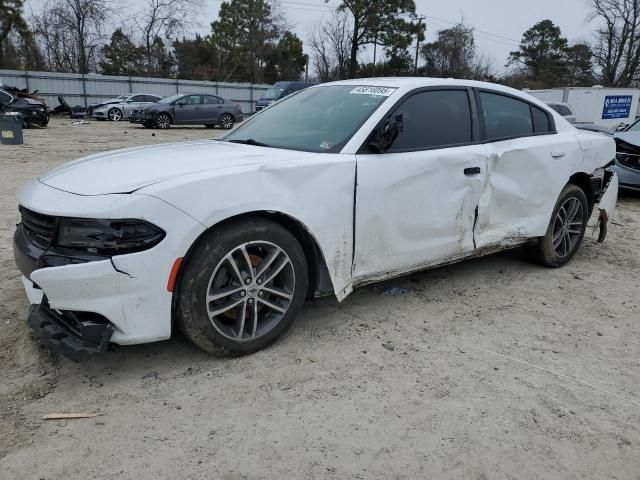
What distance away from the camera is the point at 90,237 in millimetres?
2594

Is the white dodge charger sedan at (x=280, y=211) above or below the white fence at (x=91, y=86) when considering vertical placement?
below

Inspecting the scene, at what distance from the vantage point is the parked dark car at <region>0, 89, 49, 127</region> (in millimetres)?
17641

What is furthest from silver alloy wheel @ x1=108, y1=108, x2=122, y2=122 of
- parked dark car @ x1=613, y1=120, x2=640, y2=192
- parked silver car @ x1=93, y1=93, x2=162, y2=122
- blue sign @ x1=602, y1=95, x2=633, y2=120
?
parked dark car @ x1=613, y1=120, x2=640, y2=192

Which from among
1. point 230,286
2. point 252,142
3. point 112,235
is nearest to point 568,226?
point 252,142

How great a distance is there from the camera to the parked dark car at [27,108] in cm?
1764

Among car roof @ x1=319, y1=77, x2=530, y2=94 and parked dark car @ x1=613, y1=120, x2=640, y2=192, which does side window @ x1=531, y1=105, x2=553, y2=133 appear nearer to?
car roof @ x1=319, y1=77, x2=530, y2=94

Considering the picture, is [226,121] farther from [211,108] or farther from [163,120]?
[163,120]

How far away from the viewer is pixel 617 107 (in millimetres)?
23250

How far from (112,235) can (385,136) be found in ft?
5.75

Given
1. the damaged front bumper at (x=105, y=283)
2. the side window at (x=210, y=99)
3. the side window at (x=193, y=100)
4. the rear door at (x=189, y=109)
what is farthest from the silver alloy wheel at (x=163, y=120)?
the damaged front bumper at (x=105, y=283)

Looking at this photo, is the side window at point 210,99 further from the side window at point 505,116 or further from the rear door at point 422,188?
the rear door at point 422,188

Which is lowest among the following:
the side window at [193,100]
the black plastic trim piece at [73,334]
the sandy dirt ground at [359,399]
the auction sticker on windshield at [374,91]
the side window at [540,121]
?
the sandy dirt ground at [359,399]

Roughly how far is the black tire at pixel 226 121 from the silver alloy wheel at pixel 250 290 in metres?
20.0

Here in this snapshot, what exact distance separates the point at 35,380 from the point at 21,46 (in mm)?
43202
